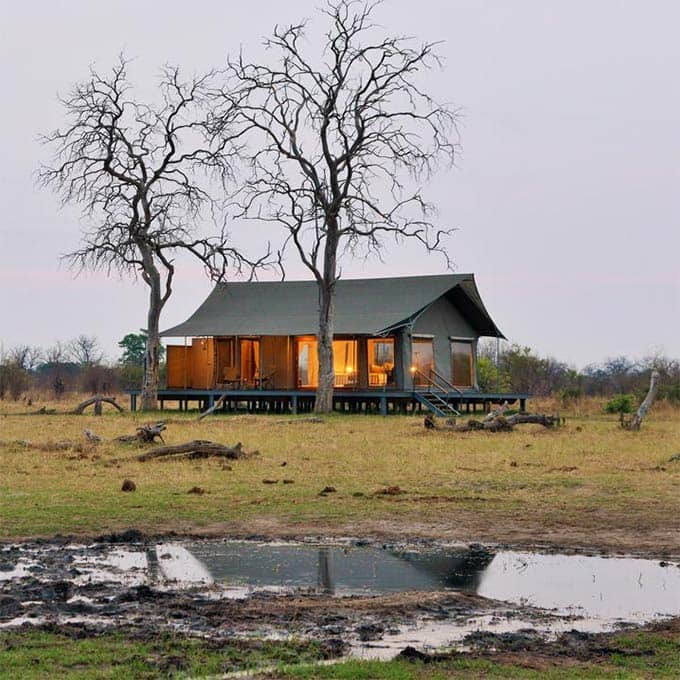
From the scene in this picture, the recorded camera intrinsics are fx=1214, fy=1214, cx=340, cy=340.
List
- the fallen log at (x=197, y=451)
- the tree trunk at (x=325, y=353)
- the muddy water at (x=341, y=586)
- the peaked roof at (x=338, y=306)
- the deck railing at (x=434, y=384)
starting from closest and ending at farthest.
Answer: the muddy water at (x=341, y=586) → the fallen log at (x=197, y=451) → the tree trunk at (x=325, y=353) → the deck railing at (x=434, y=384) → the peaked roof at (x=338, y=306)

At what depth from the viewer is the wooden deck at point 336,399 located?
44000 mm

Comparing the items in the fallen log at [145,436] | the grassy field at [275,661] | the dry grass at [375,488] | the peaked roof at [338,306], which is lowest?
the grassy field at [275,661]

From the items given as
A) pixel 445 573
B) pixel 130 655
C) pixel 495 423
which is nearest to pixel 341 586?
pixel 445 573

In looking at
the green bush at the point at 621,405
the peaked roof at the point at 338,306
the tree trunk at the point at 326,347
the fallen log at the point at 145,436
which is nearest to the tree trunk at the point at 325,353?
the tree trunk at the point at 326,347

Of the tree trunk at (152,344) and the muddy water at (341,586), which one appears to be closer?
the muddy water at (341,586)

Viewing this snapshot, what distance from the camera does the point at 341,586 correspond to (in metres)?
11.2

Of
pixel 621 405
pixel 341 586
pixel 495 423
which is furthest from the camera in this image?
pixel 621 405

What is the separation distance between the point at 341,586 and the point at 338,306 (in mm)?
36723

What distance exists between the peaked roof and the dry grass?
15.6 meters

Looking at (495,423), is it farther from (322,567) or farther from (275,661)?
(275,661)

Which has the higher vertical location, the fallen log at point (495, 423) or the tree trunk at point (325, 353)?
the tree trunk at point (325, 353)

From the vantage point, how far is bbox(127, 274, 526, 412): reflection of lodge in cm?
4506

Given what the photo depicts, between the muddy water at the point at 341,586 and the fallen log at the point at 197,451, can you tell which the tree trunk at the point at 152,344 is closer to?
the fallen log at the point at 197,451

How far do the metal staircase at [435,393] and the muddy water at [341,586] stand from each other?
2769 cm
